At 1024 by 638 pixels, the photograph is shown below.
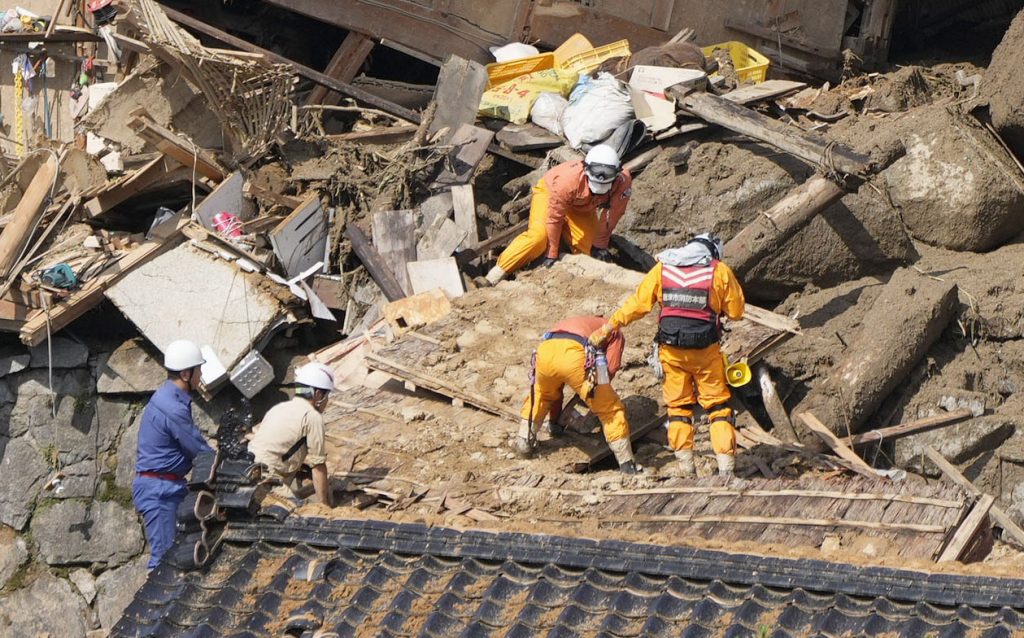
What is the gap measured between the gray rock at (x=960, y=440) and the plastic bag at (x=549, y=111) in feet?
17.0

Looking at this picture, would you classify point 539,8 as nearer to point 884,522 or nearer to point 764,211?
point 764,211

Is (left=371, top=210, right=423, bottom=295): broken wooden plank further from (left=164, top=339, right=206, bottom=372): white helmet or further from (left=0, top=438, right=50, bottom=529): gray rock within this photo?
(left=164, top=339, right=206, bottom=372): white helmet

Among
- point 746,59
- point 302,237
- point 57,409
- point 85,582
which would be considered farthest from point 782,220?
point 85,582

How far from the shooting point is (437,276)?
11852mm

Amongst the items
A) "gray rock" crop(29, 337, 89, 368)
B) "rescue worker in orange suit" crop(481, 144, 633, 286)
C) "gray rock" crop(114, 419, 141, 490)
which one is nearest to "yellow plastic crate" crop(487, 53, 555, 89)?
"rescue worker in orange suit" crop(481, 144, 633, 286)

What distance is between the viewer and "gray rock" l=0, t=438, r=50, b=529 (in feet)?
40.2

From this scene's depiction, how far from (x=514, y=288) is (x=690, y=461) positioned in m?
2.83

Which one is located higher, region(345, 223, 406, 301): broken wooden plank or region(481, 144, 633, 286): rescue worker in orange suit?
region(481, 144, 633, 286): rescue worker in orange suit

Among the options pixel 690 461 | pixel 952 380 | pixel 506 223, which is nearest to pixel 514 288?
pixel 506 223

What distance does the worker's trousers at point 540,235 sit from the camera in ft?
37.0

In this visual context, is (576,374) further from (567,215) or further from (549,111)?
(549,111)

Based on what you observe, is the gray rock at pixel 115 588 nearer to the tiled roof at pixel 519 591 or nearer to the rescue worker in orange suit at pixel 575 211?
the rescue worker in orange suit at pixel 575 211

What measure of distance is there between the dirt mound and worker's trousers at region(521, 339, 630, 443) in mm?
5912

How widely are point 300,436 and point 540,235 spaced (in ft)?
13.1
